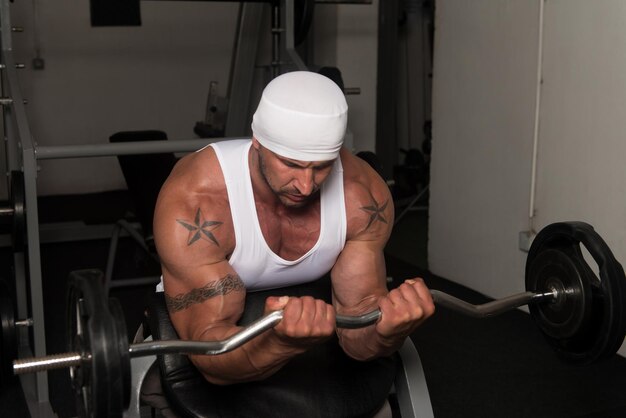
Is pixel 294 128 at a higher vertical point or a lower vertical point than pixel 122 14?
lower

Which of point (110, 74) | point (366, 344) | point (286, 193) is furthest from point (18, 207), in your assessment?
point (110, 74)

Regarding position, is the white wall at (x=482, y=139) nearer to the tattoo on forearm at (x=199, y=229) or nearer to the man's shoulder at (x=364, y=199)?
the man's shoulder at (x=364, y=199)

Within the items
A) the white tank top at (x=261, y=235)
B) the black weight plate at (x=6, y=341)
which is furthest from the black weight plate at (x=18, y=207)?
the white tank top at (x=261, y=235)

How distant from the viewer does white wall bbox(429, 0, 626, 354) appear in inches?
96.7

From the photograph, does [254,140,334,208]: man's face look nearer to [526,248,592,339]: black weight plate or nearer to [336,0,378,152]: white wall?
[526,248,592,339]: black weight plate

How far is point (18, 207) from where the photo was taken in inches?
76.8

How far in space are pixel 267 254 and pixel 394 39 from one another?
3.78 metres

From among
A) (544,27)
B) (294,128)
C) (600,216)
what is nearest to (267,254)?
(294,128)

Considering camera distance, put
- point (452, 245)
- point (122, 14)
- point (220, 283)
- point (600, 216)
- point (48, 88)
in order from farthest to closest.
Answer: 1. point (48, 88)
2. point (452, 245)
3. point (122, 14)
4. point (600, 216)
5. point (220, 283)

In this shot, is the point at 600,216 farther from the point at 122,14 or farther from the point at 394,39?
the point at 394,39

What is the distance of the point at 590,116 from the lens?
99.2 inches

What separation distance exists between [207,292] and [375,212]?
1.21ft

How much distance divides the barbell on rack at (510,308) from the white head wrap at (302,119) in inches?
11.8

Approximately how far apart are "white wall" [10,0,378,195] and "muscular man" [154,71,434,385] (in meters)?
3.79
